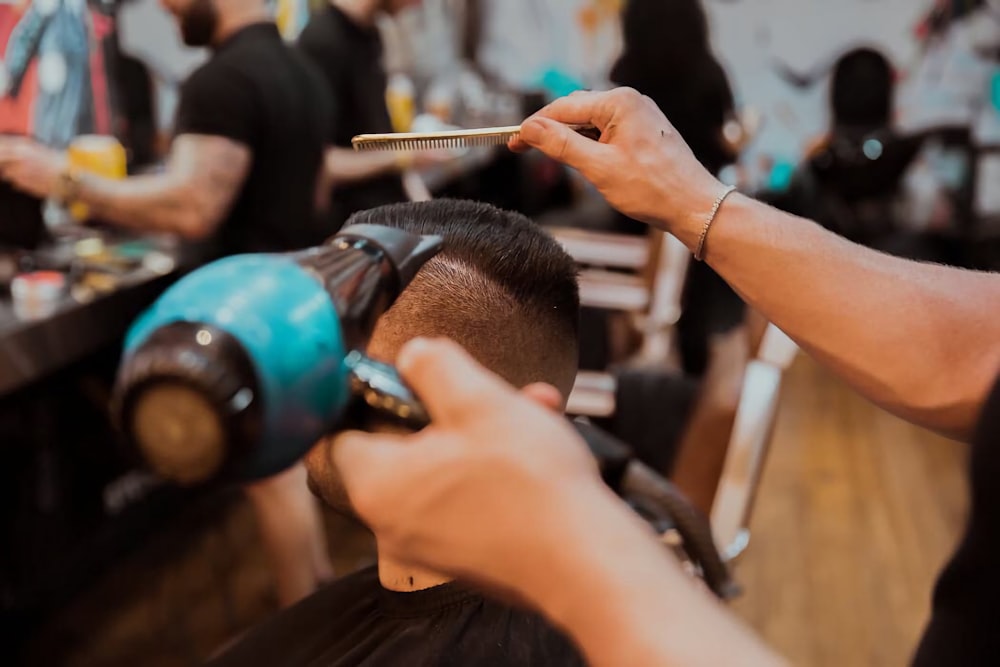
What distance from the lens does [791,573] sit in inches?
103

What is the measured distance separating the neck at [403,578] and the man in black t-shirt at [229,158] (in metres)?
1.07

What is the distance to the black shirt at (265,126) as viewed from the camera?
1.95m

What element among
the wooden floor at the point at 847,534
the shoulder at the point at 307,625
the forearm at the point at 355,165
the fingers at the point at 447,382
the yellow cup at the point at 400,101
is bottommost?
the wooden floor at the point at 847,534

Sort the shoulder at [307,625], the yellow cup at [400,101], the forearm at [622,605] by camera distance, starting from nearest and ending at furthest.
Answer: the forearm at [622,605]
the shoulder at [307,625]
the yellow cup at [400,101]

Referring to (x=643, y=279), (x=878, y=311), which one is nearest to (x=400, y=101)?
(x=643, y=279)

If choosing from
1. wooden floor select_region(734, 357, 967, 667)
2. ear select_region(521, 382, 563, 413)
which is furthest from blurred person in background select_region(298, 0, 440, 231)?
ear select_region(521, 382, 563, 413)

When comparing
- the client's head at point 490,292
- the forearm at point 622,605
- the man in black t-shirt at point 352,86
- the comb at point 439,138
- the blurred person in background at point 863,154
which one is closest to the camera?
the forearm at point 622,605

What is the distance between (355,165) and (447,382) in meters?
2.02

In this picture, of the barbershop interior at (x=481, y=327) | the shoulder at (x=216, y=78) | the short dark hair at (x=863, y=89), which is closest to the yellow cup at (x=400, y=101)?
the barbershop interior at (x=481, y=327)

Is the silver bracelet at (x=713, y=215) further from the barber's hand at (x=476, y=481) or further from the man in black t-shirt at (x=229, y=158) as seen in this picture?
the man in black t-shirt at (x=229, y=158)

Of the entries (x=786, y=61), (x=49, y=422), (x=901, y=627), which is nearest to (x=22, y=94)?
(x=49, y=422)

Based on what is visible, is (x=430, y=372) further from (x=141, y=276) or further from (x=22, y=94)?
(x=22, y=94)

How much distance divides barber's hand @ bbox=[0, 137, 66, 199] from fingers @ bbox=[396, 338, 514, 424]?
1.82m

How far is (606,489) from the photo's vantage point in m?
0.46
